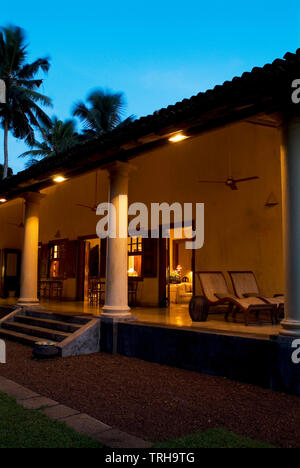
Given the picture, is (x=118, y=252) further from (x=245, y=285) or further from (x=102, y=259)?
(x=102, y=259)

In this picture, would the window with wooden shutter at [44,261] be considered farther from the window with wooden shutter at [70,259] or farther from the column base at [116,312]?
the column base at [116,312]

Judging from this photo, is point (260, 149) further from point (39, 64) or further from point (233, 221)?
point (39, 64)

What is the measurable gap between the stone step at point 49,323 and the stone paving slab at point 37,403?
3039 millimetres

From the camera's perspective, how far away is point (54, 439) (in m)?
2.99

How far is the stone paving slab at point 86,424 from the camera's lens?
3.20 metres

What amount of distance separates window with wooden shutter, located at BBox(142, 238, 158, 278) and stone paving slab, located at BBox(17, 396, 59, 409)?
6575 mm

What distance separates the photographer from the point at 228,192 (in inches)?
355

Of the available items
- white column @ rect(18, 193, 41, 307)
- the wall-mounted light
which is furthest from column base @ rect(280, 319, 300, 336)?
white column @ rect(18, 193, 41, 307)

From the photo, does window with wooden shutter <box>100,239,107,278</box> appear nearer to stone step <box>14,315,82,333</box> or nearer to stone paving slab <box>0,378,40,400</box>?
stone step <box>14,315,82,333</box>

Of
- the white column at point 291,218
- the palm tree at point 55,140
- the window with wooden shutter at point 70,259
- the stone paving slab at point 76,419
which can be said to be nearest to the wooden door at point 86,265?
the window with wooden shutter at point 70,259

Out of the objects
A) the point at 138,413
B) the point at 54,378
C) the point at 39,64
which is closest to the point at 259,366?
the point at 138,413

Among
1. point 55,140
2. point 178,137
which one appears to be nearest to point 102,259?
point 178,137

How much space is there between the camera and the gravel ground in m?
3.42

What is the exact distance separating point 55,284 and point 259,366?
34.1 feet
